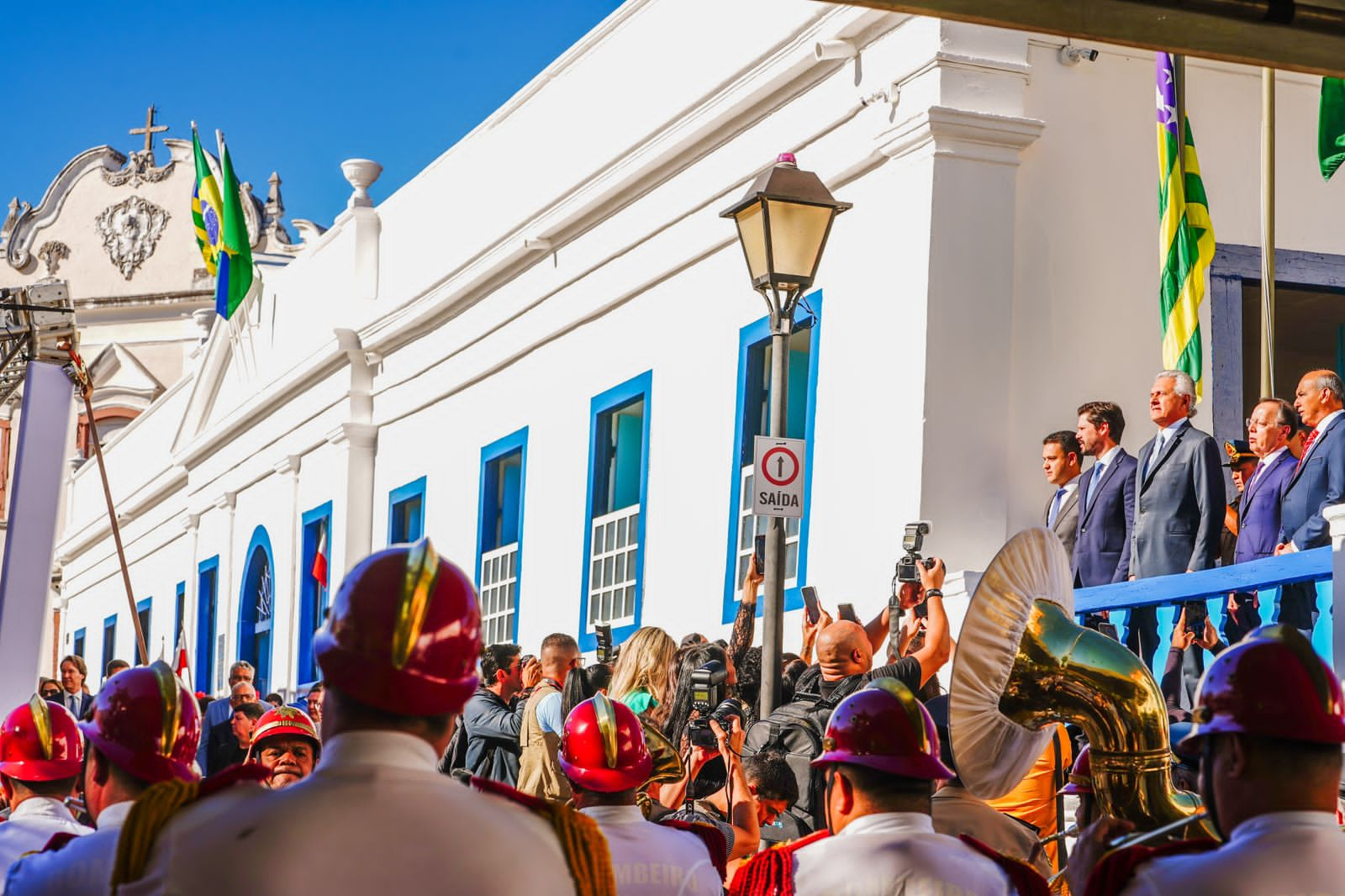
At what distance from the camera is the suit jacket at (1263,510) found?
8.79m

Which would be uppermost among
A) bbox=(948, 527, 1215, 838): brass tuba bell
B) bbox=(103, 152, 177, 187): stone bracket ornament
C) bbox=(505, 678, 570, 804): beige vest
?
bbox=(103, 152, 177, 187): stone bracket ornament

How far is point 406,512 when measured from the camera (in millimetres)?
19719

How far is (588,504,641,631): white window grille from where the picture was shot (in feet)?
48.4

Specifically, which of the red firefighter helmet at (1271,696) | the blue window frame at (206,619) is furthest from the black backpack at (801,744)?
the blue window frame at (206,619)

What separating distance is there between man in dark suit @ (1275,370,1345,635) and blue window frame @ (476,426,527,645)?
29.4 ft

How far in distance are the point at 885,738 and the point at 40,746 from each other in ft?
7.81

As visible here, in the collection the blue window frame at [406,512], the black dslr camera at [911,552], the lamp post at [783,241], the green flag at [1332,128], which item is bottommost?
the black dslr camera at [911,552]

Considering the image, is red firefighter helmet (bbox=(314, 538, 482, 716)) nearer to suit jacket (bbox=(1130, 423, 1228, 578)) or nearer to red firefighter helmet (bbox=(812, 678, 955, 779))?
red firefighter helmet (bbox=(812, 678, 955, 779))

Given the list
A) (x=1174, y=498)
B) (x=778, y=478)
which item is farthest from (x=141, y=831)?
(x=1174, y=498)

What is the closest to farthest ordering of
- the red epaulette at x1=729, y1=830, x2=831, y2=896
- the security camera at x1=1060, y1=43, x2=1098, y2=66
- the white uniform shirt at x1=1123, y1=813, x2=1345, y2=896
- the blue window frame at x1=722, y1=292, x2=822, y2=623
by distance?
the white uniform shirt at x1=1123, y1=813, x2=1345, y2=896 → the red epaulette at x1=729, y1=830, x2=831, y2=896 → the security camera at x1=1060, y1=43, x2=1098, y2=66 → the blue window frame at x1=722, y1=292, x2=822, y2=623

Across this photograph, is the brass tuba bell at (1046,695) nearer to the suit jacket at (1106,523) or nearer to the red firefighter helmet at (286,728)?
the red firefighter helmet at (286,728)

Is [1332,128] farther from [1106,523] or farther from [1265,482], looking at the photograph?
[1265,482]

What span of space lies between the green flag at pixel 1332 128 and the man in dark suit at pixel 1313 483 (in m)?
3.01

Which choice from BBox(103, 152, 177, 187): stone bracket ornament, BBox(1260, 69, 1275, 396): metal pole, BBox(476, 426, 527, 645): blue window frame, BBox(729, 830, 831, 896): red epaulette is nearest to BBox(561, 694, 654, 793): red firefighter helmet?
BBox(729, 830, 831, 896): red epaulette
